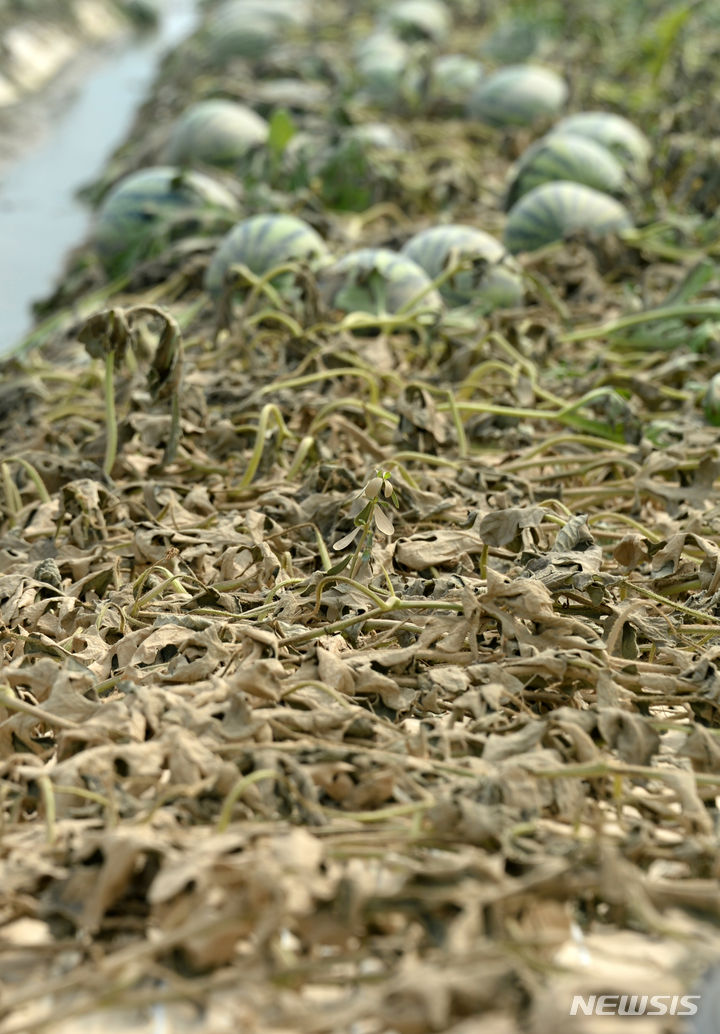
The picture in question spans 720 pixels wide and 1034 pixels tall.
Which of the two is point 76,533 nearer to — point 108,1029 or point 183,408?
point 183,408

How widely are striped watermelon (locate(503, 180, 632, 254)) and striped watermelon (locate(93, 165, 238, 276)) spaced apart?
3.14ft

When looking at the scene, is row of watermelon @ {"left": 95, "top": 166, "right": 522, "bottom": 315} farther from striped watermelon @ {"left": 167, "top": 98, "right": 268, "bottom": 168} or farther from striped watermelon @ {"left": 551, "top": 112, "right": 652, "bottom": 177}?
striped watermelon @ {"left": 551, "top": 112, "right": 652, "bottom": 177}

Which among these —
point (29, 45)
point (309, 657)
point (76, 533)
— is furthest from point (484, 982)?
point (29, 45)

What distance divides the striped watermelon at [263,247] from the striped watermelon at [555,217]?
2.20 ft

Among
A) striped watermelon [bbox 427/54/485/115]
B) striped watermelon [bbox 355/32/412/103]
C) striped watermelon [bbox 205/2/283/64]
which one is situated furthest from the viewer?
striped watermelon [bbox 205/2/283/64]

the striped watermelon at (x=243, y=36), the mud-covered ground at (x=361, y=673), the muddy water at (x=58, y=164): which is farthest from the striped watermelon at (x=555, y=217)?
the striped watermelon at (x=243, y=36)

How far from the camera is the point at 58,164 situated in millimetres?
7500

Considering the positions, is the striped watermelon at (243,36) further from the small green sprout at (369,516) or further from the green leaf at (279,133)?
the small green sprout at (369,516)

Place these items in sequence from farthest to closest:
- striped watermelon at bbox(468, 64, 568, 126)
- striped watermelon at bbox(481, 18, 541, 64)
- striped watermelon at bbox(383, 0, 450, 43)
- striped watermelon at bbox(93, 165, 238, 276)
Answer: striped watermelon at bbox(383, 0, 450, 43), striped watermelon at bbox(481, 18, 541, 64), striped watermelon at bbox(468, 64, 568, 126), striped watermelon at bbox(93, 165, 238, 276)

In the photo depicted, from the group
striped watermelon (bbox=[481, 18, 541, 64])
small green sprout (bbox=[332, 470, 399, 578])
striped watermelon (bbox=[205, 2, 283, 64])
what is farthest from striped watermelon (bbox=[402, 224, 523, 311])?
striped watermelon (bbox=[205, 2, 283, 64])

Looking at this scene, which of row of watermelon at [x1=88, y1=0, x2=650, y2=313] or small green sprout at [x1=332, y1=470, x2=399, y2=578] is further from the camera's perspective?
row of watermelon at [x1=88, y1=0, x2=650, y2=313]

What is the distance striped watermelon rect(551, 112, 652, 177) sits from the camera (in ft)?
16.7

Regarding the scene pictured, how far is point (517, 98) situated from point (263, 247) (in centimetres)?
284

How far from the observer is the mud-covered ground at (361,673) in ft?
4.38
